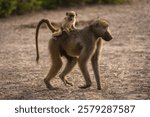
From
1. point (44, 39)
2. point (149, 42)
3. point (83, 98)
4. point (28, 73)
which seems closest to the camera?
point (83, 98)

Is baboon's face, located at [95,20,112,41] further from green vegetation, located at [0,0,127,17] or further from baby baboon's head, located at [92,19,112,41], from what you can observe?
green vegetation, located at [0,0,127,17]

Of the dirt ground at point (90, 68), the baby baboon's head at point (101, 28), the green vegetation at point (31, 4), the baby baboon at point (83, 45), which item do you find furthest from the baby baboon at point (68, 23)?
the green vegetation at point (31, 4)

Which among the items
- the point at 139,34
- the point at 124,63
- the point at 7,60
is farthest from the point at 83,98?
the point at 139,34

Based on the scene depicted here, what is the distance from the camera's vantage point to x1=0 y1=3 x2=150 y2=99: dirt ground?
8.50 m

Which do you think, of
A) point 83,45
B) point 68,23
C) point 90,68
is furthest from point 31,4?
point 83,45

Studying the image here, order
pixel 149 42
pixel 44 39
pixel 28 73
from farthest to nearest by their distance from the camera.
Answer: pixel 44 39 → pixel 149 42 → pixel 28 73

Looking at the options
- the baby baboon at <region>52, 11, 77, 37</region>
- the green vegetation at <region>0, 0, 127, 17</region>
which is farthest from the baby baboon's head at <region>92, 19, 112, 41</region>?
the green vegetation at <region>0, 0, 127, 17</region>

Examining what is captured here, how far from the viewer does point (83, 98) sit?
8062 millimetres

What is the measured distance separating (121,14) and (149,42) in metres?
4.86

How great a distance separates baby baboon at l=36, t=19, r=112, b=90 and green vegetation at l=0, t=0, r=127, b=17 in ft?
29.4

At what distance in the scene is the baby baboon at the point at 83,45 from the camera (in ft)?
27.2

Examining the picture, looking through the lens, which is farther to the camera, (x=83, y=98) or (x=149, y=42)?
(x=149, y=42)

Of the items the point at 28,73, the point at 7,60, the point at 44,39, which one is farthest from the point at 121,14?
the point at 28,73

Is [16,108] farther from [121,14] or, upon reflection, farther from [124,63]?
[121,14]
